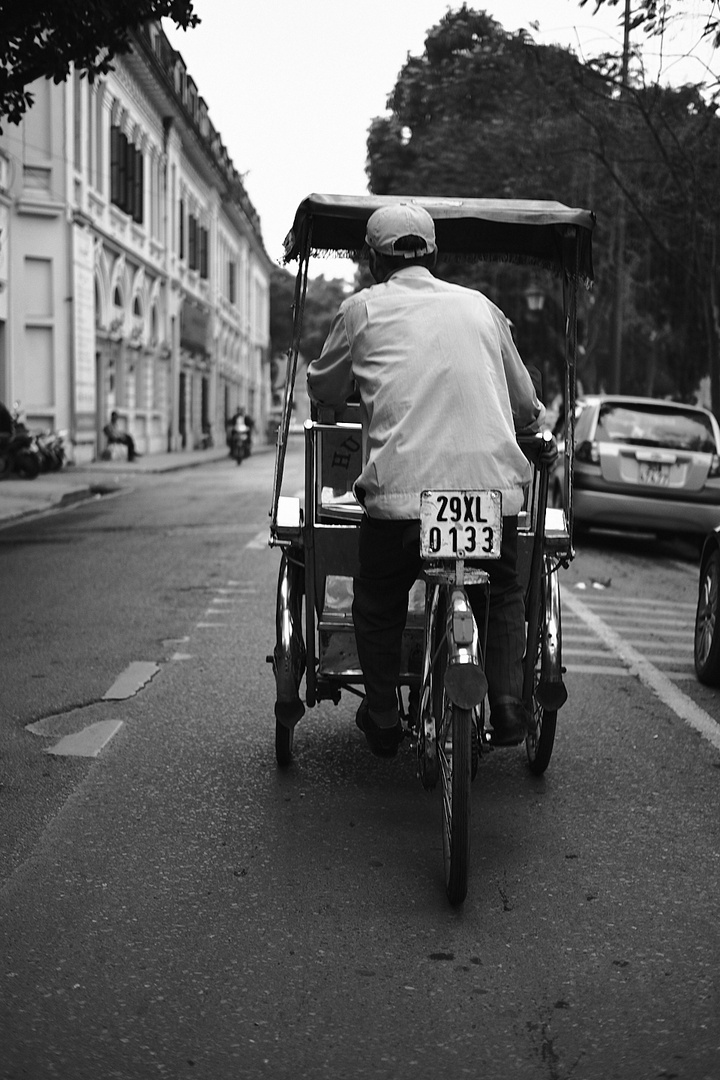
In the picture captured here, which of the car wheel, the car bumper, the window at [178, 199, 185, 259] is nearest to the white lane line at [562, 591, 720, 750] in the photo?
the car wheel

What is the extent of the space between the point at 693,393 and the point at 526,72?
18086mm

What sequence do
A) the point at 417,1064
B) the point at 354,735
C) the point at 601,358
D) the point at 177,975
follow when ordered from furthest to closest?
1. the point at 601,358
2. the point at 354,735
3. the point at 177,975
4. the point at 417,1064

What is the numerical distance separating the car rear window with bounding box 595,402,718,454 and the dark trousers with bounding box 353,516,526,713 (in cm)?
990

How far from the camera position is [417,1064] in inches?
116

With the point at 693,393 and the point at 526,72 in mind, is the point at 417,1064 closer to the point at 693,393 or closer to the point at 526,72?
the point at 526,72

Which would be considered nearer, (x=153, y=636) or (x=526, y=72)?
(x=153, y=636)

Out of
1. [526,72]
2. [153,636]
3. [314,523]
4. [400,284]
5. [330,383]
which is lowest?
[153,636]

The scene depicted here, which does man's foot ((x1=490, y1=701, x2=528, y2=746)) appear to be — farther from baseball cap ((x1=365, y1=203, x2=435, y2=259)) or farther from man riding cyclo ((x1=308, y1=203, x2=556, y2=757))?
baseball cap ((x1=365, y1=203, x2=435, y2=259))

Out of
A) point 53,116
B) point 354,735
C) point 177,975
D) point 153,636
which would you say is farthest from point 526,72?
point 177,975

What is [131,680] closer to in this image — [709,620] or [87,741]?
[87,741]

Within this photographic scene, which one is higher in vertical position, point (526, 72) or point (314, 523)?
point (526, 72)

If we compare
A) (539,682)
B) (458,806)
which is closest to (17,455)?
(539,682)

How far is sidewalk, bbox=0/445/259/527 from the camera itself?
59.9ft

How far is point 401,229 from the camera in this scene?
14.5 ft
